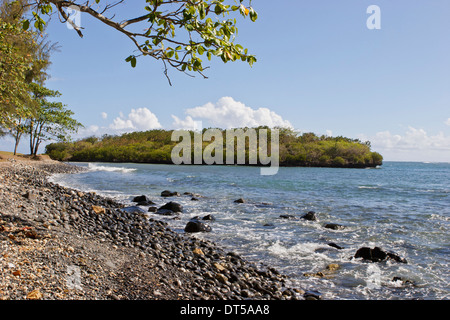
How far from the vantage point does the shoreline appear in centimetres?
484

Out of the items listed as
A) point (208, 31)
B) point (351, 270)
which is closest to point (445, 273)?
point (351, 270)

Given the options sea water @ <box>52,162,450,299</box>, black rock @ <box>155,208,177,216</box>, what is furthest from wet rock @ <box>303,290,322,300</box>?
black rock @ <box>155,208,177,216</box>

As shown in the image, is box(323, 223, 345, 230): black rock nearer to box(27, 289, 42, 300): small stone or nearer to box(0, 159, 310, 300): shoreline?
box(0, 159, 310, 300): shoreline

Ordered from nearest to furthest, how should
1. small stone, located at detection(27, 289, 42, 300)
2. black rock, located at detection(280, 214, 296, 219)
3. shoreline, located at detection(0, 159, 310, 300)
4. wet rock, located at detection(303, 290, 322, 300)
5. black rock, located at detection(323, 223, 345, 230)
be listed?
small stone, located at detection(27, 289, 42, 300), shoreline, located at detection(0, 159, 310, 300), wet rock, located at detection(303, 290, 322, 300), black rock, located at detection(323, 223, 345, 230), black rock, located at detection(280, 214, 296, 219)

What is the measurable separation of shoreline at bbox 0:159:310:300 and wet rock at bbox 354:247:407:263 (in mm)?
3368

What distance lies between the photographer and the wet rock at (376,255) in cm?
935

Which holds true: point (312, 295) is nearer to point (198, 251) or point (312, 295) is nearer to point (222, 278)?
point (222, 278)

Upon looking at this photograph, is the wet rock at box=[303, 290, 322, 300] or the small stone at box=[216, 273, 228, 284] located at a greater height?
the small stone at box=[216, 273, 228, 284]

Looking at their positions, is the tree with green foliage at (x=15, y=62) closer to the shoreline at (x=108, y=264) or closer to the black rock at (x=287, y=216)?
the shoreline at (x=108, y=264)

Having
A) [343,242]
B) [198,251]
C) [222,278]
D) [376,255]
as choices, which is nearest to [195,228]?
[198,251]

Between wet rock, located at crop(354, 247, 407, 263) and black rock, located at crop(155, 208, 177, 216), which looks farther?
black rock, located at crop(155, 208, 177, 216)
